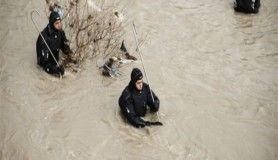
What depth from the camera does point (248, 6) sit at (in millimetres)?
12031

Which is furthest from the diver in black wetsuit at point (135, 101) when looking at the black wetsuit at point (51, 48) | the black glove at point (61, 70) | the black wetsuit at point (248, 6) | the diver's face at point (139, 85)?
the black wetsuit at point (248, 6)

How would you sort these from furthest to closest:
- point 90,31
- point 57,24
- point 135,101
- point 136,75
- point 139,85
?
point 90,31 < point 57,24 < point 135,101 < point 139,85 < point 136,75

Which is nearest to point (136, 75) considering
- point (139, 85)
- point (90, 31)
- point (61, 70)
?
point (139, 85)

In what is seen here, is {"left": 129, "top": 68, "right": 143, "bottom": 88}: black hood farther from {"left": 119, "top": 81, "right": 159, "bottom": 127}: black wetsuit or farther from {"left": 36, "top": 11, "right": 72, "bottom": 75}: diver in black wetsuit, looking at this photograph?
{"left": 36, "top": 11, "right": 72, "bottom": 75}: diver in black wetsuit

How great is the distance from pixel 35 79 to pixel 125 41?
7.74 feet

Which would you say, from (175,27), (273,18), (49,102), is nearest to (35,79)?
(49,102)

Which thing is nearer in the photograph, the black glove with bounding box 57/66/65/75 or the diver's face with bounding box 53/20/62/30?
the diver's face with bounding box 53/20/62/30

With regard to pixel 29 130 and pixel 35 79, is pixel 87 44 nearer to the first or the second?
pixel 35 79

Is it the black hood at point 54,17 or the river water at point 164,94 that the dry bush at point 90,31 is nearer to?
the river water at point 164,94

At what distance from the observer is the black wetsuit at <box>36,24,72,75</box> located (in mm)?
9156

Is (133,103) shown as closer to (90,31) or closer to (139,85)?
(139,85)

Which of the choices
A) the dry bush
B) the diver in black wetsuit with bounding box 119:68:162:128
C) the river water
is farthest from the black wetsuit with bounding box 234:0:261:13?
the diver in black wetsuit with bounding box 119:68:162:128

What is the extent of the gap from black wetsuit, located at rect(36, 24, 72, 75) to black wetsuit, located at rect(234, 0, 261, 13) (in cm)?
494

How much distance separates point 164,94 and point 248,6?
410cm
